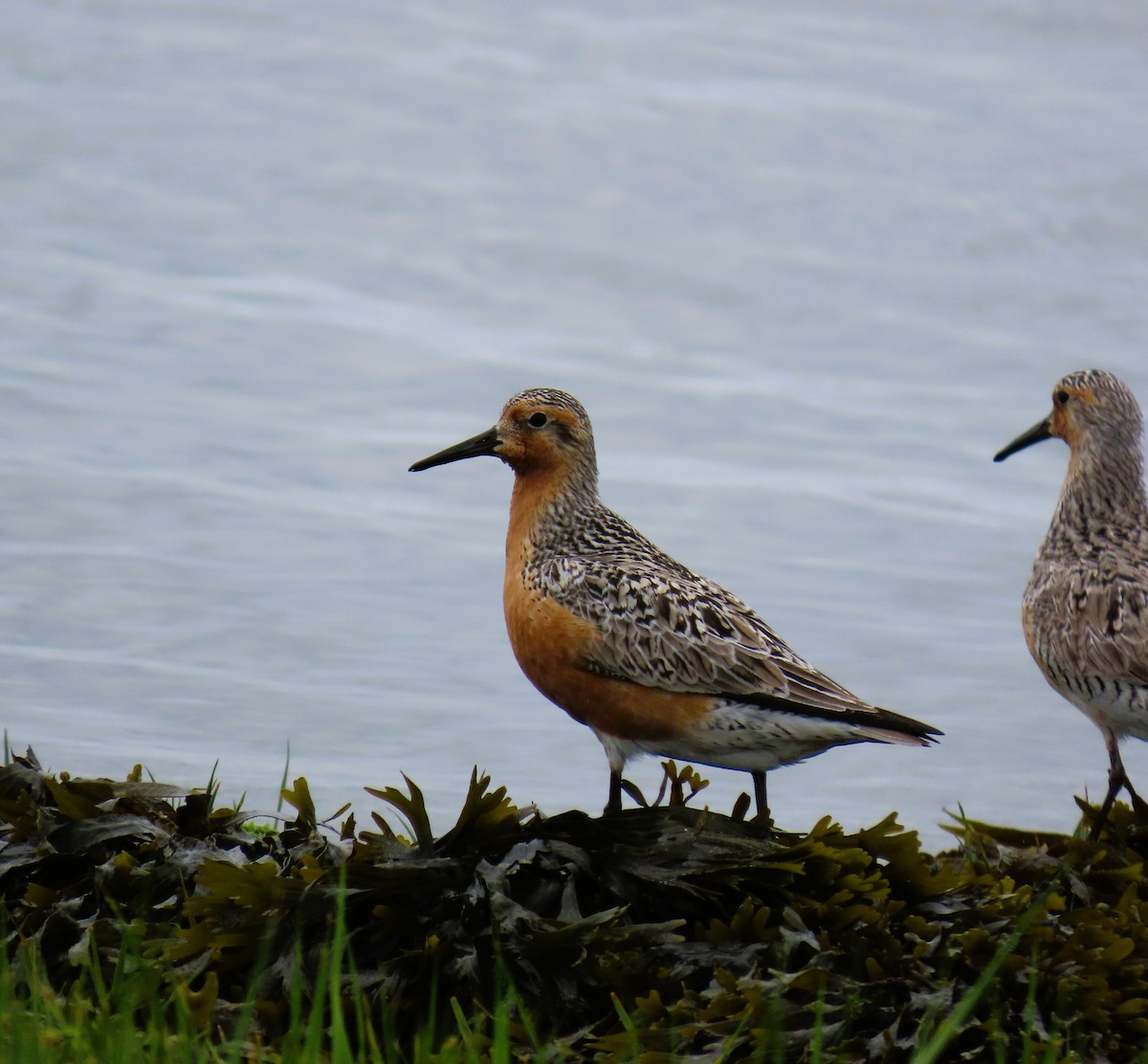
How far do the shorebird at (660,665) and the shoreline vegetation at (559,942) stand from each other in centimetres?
107

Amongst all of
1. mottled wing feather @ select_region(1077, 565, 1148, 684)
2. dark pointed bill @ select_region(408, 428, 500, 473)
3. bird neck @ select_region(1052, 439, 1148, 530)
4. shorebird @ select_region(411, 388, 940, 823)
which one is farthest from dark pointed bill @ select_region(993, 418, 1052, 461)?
dark pointed bill @ select_region(408, 428, 500, 473)

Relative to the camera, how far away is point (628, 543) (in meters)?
8.19

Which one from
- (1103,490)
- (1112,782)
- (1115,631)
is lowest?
(1112,782)

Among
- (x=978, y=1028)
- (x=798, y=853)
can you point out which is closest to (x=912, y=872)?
(x=798, y=853)

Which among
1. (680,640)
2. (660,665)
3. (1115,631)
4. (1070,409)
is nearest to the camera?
(660,665)

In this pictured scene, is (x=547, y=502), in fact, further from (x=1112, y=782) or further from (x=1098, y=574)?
(x=1112, y=782)

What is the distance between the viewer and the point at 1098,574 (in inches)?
332

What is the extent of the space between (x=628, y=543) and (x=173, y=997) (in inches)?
144

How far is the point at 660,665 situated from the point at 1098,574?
7.59 ft

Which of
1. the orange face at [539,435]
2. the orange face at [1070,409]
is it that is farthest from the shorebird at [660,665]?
the orange face at [1070,409]

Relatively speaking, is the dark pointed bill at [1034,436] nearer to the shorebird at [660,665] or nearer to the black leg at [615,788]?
the shorebird at [660,665]

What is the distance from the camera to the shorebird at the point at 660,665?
714 centimetres

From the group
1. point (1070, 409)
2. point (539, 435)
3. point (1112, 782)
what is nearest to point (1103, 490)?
point (1070, 409)

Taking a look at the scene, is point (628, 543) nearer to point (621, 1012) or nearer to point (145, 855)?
point (145, 855)
